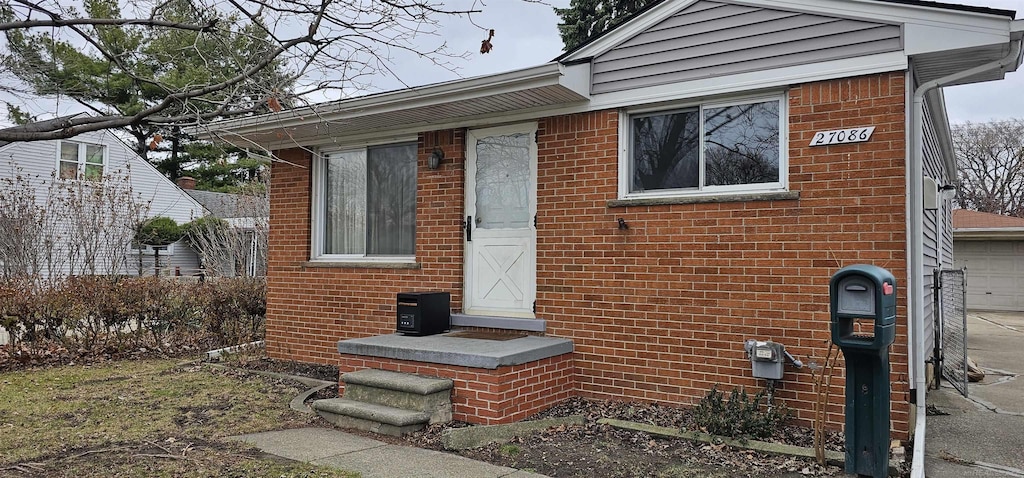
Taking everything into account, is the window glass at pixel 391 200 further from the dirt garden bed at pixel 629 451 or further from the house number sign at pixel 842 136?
the house number sign at pixel 842 136

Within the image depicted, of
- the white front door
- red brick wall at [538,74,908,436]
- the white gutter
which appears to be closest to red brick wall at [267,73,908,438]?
red brick wall at [538,74,908,436]

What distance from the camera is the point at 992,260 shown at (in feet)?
63.4

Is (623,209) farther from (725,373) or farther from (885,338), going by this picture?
(885,338)

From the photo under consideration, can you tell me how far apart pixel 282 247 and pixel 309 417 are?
317 cm

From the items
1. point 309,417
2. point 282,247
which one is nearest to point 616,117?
point 309,417

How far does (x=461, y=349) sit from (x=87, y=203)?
11.8 m

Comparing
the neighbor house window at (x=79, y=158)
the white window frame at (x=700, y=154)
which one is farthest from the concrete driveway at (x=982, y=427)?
the neighbor house window at (x=79, y=158)

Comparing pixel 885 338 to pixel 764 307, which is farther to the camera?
pixel 764 307

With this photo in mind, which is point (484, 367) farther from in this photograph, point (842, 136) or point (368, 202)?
point (368, 202)

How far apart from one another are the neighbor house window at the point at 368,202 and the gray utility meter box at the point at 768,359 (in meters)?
3.84

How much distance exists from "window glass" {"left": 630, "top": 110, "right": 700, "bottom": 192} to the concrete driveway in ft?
8.93

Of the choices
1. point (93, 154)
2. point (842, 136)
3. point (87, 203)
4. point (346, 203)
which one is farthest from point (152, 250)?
point (842, 136)

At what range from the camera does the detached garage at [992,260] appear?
61.6ft

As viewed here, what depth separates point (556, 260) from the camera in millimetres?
6422
